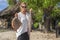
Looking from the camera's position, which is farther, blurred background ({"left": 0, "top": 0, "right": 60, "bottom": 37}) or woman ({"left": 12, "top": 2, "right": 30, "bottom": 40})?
blurred background ({"left": 0, "top": 0, "right": 60, "bottom": 37})

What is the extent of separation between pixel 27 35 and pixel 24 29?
7.4 inches

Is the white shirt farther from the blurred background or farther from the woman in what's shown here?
the blurred background

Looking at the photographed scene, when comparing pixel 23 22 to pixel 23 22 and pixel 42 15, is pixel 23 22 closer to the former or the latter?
pixel 23 22

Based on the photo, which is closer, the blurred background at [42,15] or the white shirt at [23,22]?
the white shirt at [23,22]

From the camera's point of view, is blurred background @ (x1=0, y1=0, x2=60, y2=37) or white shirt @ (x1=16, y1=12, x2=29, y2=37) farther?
blurred background @ (x1=0, y1=0, x2=60, y2=37)

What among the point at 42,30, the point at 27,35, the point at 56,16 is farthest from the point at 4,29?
the point at 27,35

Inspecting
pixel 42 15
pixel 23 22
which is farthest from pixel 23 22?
pixel 42 15

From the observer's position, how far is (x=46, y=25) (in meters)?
13.7

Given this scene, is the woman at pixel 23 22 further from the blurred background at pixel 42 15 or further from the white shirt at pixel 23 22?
the blurred background at pixel 42 15

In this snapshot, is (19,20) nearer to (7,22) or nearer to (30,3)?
(30,3)

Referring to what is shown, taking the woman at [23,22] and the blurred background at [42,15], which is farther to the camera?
the blurred background at [42,15]

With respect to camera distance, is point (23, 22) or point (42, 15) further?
point (42, 15)

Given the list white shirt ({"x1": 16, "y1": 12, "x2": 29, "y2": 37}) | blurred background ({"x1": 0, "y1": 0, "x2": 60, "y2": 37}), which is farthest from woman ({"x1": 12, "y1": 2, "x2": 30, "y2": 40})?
blurred background ({"x1": 0, "y1": 0, "x2": 60, "y2": 37})

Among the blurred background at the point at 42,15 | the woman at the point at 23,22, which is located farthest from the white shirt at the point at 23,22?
the blurred background at the point at 42,15
